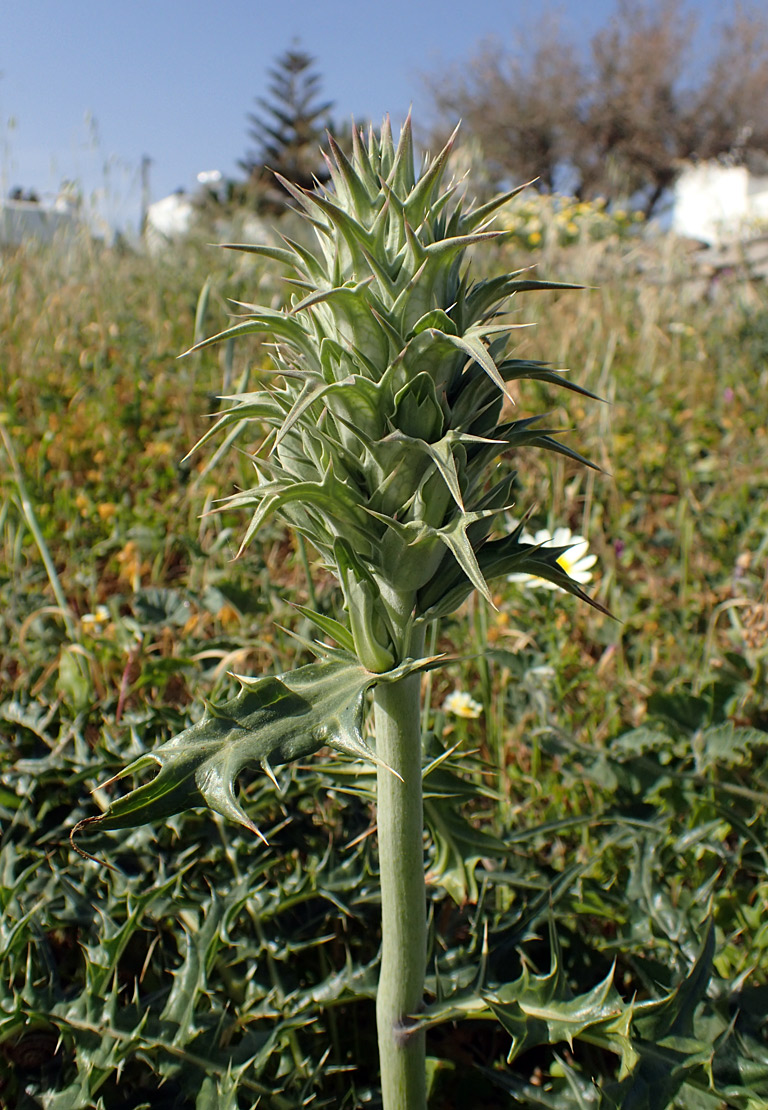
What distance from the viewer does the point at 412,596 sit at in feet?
3.24

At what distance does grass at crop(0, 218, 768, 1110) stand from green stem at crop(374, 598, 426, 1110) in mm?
113

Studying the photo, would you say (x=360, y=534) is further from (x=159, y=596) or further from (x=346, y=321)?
(x=159, y=596)

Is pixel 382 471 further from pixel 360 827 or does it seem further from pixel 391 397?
pixel 360 827

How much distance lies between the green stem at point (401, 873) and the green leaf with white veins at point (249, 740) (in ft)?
0.27

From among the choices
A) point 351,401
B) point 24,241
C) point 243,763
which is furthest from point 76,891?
point 24,241

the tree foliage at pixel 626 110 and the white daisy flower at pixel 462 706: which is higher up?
the tree foliage at pixel 626 110

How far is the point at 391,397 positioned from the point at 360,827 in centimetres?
104

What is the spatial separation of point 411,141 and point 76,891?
1348 millimetres

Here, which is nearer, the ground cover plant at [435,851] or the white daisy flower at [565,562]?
the ground cover plant at [435,851]

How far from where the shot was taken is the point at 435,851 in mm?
1372

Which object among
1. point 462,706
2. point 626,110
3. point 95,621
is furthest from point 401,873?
point 626,110

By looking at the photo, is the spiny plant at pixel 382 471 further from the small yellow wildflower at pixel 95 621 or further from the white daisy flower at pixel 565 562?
the small yellow wildflower at pixel 95 621

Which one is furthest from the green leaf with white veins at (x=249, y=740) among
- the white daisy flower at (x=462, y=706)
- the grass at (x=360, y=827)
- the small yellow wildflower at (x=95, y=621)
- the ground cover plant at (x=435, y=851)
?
the small yellow wildflower at (x=95, y=621)

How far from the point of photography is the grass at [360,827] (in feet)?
4.12
